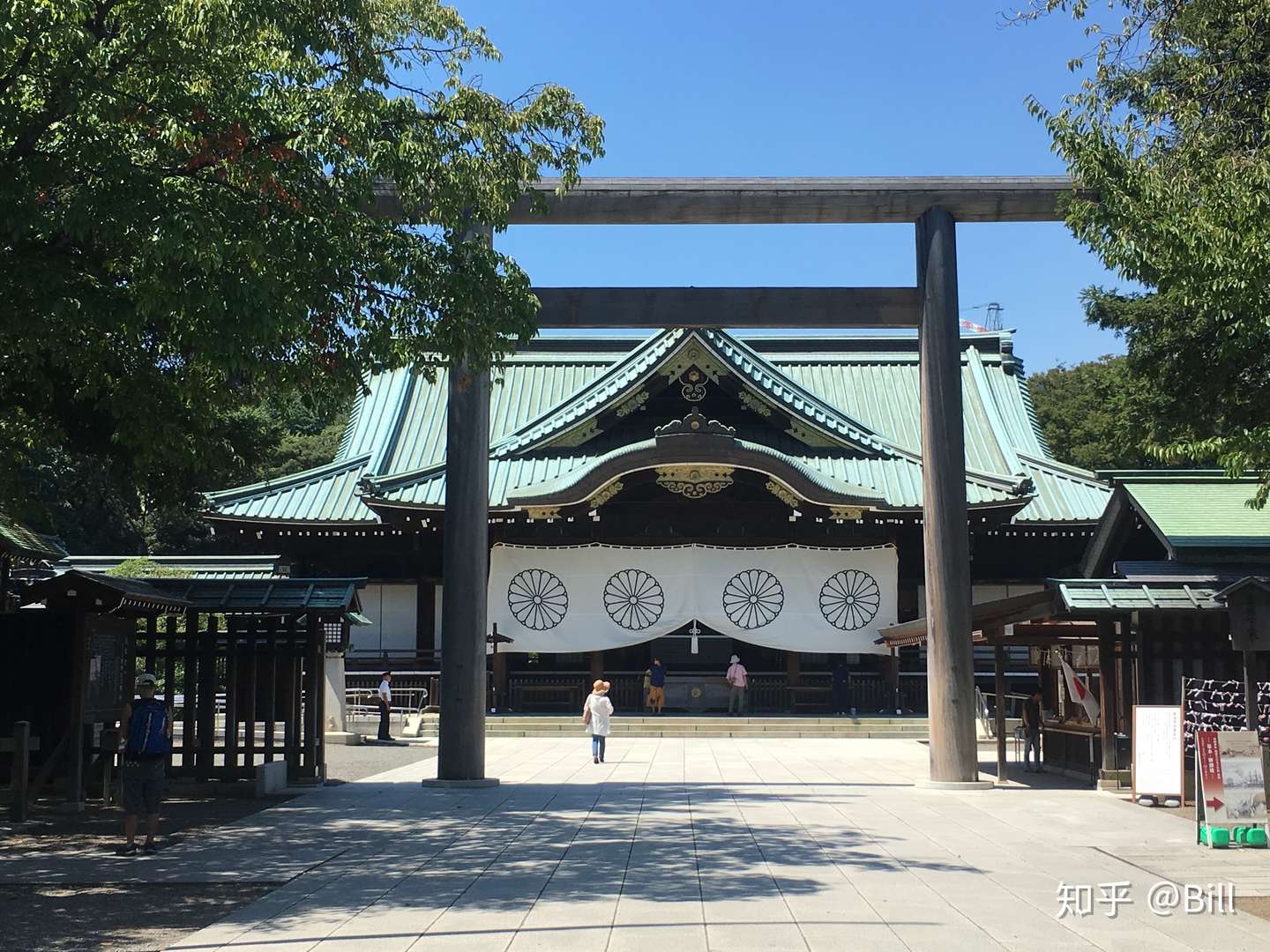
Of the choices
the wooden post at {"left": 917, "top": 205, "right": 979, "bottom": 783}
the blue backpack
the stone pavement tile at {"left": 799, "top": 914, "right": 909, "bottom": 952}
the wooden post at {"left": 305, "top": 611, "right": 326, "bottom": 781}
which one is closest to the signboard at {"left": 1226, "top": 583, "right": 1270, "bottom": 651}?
the wooden post at {"left": 917, "top": 205, "right": 979, "bottom": 783}

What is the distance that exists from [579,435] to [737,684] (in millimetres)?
6570

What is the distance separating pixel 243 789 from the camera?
13.1 meters

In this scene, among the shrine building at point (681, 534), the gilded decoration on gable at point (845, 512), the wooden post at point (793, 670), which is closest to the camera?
the gilded decoration on gable at point (845, 512)

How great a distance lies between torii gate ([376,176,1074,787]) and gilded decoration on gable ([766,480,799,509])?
9.65 metres

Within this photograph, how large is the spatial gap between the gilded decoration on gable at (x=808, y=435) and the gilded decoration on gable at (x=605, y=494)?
179 inches

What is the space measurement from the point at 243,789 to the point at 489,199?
7.03 metres

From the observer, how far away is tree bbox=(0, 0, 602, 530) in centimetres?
780

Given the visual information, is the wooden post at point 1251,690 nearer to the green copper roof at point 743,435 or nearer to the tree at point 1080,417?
the green copper roof at point 743,435

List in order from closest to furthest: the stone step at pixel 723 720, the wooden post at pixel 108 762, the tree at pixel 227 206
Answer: the tree at pixel 227 206
the wooden post at pixel 108 762
the stone step at pixel 723 720

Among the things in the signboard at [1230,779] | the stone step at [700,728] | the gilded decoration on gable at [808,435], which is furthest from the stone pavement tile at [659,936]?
the gilded decoration on gable at [808,435]

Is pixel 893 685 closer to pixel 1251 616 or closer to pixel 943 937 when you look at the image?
pixel 1251 616

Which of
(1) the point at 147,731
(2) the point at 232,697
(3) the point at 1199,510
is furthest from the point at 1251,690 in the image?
(2) the point at 232,697

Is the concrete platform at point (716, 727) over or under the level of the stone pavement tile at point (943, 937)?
under

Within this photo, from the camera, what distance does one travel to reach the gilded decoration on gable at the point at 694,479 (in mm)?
24344
